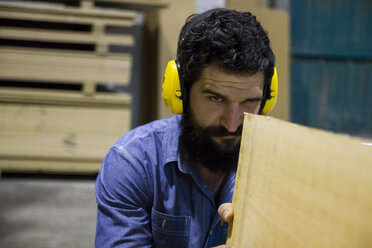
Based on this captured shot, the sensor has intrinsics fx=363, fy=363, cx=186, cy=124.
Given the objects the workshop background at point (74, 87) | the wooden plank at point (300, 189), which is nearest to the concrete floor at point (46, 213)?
the workshop background at point (74, 87)

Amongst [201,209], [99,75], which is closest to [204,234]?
[201,209]

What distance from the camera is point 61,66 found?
10.3 ft

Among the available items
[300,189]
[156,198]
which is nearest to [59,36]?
[156,198]

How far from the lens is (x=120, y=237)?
106 cm

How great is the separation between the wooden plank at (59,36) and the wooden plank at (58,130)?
0.58 metres

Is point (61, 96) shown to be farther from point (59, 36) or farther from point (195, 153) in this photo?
point (195, 153)

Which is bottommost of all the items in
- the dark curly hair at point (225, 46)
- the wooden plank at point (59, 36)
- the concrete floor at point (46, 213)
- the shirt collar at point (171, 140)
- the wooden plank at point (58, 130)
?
the concrete floor at point (46, 213)

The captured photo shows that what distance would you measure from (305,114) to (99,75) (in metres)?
2.50

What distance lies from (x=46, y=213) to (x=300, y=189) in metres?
2.23

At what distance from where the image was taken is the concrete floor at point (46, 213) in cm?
214

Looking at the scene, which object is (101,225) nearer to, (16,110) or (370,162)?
(370,162)

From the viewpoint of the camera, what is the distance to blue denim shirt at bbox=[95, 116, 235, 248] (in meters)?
1.09

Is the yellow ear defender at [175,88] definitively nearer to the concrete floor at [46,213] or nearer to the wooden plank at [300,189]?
the wooden plank at [300,189]

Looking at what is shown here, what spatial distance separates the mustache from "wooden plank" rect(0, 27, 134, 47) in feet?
7.48
